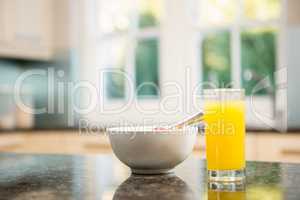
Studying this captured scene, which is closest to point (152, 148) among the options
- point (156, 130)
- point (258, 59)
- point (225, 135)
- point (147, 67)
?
point (156, 130)

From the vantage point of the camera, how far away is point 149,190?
104 centimetres

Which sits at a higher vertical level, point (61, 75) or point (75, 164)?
point (61, 75)

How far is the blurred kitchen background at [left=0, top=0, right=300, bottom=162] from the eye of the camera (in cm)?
327

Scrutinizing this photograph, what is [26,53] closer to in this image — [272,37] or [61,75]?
[61,75]

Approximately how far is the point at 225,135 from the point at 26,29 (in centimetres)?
274

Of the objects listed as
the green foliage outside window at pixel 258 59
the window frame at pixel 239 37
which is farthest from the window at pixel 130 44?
the green foliage outside window at pixel 258 59

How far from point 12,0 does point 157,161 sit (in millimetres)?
2607

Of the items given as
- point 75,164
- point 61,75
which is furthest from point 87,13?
point 75,164

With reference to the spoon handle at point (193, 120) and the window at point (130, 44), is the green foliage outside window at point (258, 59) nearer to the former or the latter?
the window at point (130, 44)

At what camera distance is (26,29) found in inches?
140

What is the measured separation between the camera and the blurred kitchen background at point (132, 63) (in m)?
3.27

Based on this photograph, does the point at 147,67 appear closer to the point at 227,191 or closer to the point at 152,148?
the point at 152,148

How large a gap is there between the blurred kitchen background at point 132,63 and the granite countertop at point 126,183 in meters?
1.58

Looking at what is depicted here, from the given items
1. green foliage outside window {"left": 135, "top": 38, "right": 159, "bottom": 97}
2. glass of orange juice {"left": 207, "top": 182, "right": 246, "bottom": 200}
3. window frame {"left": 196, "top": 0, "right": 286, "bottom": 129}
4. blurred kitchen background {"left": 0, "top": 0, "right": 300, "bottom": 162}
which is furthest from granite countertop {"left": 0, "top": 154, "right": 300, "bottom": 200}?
green foliage outside window {"left": 135, "top": 38, "right": 159, "bottom": 97}
